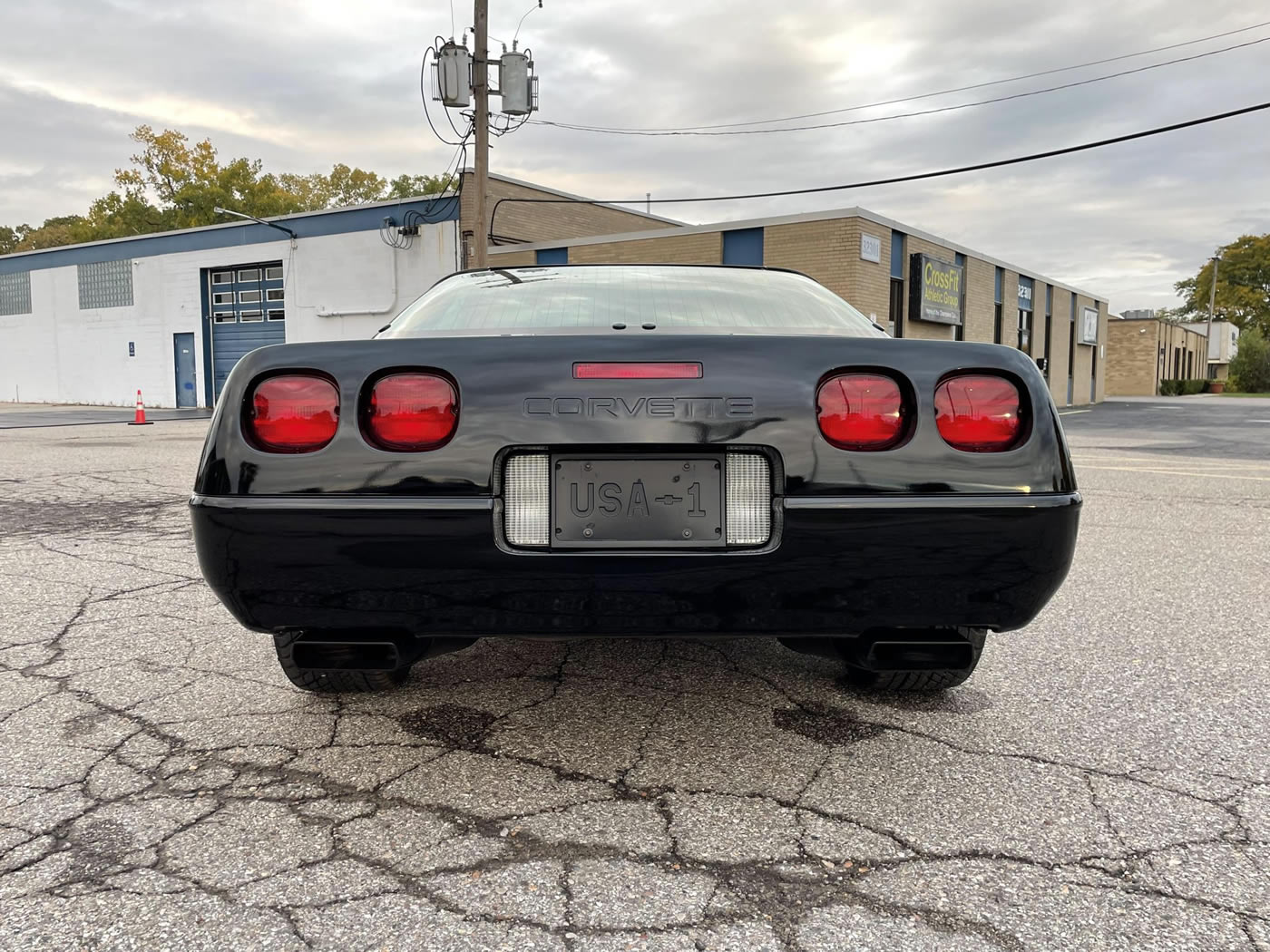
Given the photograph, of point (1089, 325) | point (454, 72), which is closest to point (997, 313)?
point (1089, 325)

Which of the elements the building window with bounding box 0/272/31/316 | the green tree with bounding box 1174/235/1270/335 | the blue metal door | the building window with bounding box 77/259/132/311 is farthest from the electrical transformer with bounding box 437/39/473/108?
the green tree with bounding box 1174/235/1270/335

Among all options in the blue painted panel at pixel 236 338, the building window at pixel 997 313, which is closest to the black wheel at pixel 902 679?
the building window at pixel 997 313

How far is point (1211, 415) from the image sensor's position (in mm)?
25078

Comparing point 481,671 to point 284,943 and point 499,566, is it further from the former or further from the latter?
point 284,943

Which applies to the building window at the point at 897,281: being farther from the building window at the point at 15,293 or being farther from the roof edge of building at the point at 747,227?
the building window at the point at 15,293

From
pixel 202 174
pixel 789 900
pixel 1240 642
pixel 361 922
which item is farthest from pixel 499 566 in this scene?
pixel 202 174

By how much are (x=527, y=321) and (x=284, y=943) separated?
5.10ft

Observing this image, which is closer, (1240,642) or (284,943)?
(284,943)

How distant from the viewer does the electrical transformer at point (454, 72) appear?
16.3m

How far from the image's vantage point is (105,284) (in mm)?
31125

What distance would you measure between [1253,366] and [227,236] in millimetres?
60365

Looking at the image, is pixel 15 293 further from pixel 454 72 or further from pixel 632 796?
pixel 632 796

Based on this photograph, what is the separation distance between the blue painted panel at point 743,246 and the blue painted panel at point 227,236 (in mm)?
7110

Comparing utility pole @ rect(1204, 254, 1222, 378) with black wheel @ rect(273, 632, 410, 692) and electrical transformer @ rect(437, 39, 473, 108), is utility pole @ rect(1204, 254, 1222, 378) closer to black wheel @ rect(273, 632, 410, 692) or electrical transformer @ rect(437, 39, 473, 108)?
electrical transformer @ rect(437, 39, 473, 108)
